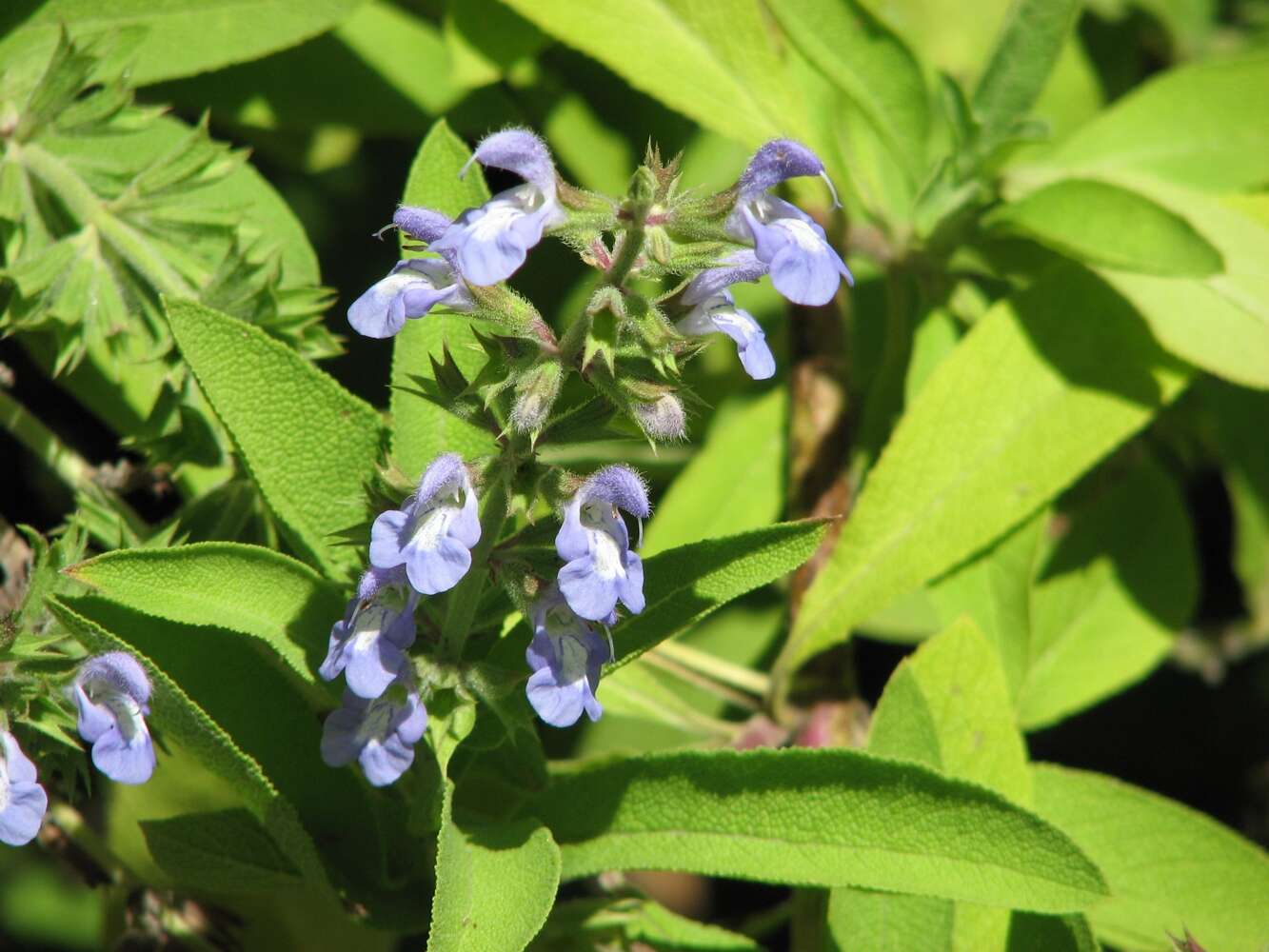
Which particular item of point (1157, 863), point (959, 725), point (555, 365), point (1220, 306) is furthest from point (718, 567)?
point (1220, 306)

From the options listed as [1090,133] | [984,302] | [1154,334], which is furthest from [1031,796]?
[1090,133]

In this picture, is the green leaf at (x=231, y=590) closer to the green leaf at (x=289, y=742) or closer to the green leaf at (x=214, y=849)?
the green leaf at (x=289, y=742)

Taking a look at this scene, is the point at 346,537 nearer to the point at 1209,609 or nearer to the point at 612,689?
the point at 612,689

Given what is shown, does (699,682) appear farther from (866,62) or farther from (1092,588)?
(866,62)

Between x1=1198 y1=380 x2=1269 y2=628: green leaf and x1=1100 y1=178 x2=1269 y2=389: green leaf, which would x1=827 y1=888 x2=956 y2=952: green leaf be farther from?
x1=1198 y1=380 x2=1269 y2=628: green leaf

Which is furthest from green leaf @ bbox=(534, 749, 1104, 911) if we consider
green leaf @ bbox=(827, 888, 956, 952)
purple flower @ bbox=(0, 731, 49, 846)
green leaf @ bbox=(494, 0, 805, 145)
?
green leaf @ bbox=(494, 0, 805, 145)

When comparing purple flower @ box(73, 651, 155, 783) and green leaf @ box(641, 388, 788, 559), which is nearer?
purple flower @ box(73, 651, 155, 783)
